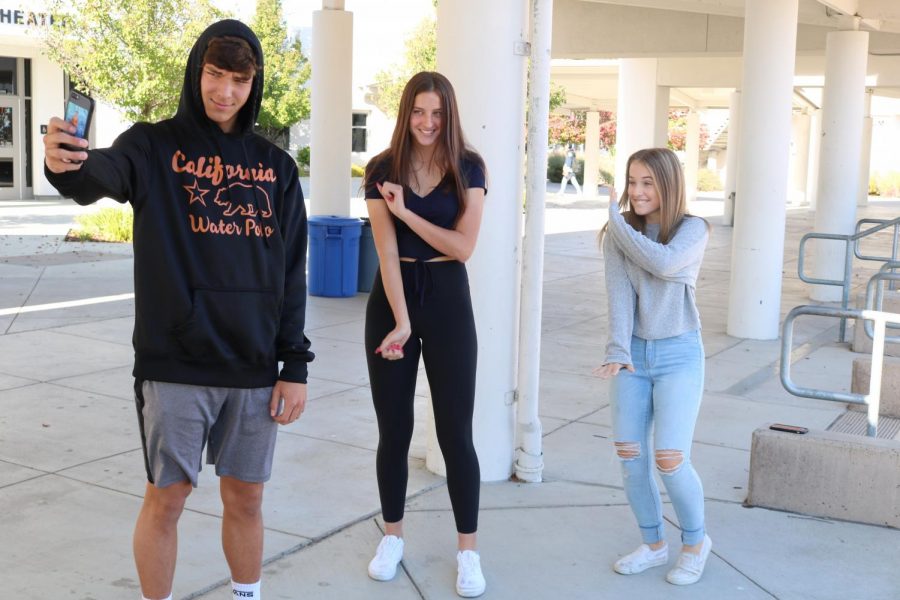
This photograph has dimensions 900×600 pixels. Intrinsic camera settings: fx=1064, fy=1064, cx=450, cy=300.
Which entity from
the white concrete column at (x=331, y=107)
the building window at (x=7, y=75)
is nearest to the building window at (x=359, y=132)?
the building window at (x=7, y=75)

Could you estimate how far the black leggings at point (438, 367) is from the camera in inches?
167

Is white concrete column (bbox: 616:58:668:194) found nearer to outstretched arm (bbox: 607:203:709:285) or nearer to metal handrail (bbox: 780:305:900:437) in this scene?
metal handrail (bbox: 780:305:900:437)

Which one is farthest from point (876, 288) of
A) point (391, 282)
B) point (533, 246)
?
point (391, 282)

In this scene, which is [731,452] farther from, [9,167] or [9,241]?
[9,167]

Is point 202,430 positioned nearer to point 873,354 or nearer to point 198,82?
point 198,82

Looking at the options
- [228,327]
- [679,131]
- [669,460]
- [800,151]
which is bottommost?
[669,460]

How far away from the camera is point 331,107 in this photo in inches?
512

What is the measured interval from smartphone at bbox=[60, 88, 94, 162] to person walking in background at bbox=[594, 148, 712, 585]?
2.23m

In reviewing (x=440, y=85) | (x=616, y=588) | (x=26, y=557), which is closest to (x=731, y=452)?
(x=616, y=588)

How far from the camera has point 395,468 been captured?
14.6 feet

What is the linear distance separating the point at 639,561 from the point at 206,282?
7.91 ft

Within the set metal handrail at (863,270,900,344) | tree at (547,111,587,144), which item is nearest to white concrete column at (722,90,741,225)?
metal handrail at (863,270,900,344)

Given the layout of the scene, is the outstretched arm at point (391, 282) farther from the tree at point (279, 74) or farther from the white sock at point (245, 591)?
the tree at point (279, 74)

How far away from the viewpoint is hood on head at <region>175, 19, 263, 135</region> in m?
3.17
